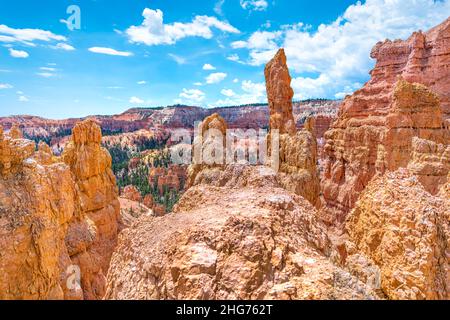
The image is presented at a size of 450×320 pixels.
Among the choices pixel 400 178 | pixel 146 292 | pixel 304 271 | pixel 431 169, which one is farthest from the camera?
pixel 431 169

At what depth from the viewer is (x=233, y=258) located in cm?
303

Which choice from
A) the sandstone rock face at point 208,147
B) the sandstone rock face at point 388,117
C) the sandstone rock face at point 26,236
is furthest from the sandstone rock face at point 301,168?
the sandstone rock face at point 26,236

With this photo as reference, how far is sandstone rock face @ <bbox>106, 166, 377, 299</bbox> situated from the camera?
2.85 metres

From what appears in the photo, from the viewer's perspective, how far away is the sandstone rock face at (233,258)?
285 cm

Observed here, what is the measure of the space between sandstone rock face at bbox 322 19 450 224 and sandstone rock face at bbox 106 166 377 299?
53.8 feet

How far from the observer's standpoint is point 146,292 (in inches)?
126

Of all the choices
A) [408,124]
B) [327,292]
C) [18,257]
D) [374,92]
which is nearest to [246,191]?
[327,292]

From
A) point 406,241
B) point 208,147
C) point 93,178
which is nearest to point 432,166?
point 208,147

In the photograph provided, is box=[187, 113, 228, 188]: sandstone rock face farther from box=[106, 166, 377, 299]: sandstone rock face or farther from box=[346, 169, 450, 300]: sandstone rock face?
box=[106, 166, 377, 299]: sandstone rock face

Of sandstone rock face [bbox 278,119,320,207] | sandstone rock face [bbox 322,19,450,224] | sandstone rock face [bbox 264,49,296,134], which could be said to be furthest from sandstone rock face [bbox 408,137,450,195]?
sandstone rock face [bbox 264,49,296,134]

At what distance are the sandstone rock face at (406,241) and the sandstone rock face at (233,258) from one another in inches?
36.2

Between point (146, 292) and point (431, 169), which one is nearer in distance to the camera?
point (146, 292)
